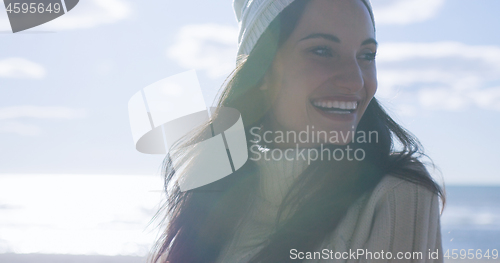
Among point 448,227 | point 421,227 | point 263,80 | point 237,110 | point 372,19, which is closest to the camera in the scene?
point 421,227

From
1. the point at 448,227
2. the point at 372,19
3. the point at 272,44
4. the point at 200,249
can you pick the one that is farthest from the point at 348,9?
the point at 448,227

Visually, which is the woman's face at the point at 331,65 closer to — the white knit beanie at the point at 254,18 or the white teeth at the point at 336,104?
the white teeth at the point at 336,104

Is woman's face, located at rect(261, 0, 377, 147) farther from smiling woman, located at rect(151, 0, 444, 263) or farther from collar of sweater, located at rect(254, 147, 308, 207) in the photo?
collar of sweater, located at rect(254, 147, 308, 207)

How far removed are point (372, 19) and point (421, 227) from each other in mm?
987

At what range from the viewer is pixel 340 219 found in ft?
4.97

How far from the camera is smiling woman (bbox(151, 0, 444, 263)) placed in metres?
1.38

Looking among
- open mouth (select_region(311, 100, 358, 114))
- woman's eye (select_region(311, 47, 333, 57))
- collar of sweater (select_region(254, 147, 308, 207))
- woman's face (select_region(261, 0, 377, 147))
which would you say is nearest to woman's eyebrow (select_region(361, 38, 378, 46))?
woman's face (select_region(261, 0, 377, 147))

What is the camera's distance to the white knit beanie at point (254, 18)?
1.74 meters

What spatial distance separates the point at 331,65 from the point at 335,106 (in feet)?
0.59

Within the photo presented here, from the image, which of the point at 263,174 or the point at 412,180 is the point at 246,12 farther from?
the point at 412,180

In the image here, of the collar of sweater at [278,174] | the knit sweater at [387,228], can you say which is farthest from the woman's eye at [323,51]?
the knit sweater at [387,228]

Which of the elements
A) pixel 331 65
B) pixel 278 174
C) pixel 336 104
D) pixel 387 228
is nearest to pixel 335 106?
pixel 336 104

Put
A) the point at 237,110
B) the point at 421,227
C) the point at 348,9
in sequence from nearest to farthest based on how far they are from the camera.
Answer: the point at 421,227 → the point at 348,9 → the point at 237,110

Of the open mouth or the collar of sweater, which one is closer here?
the open mouth
